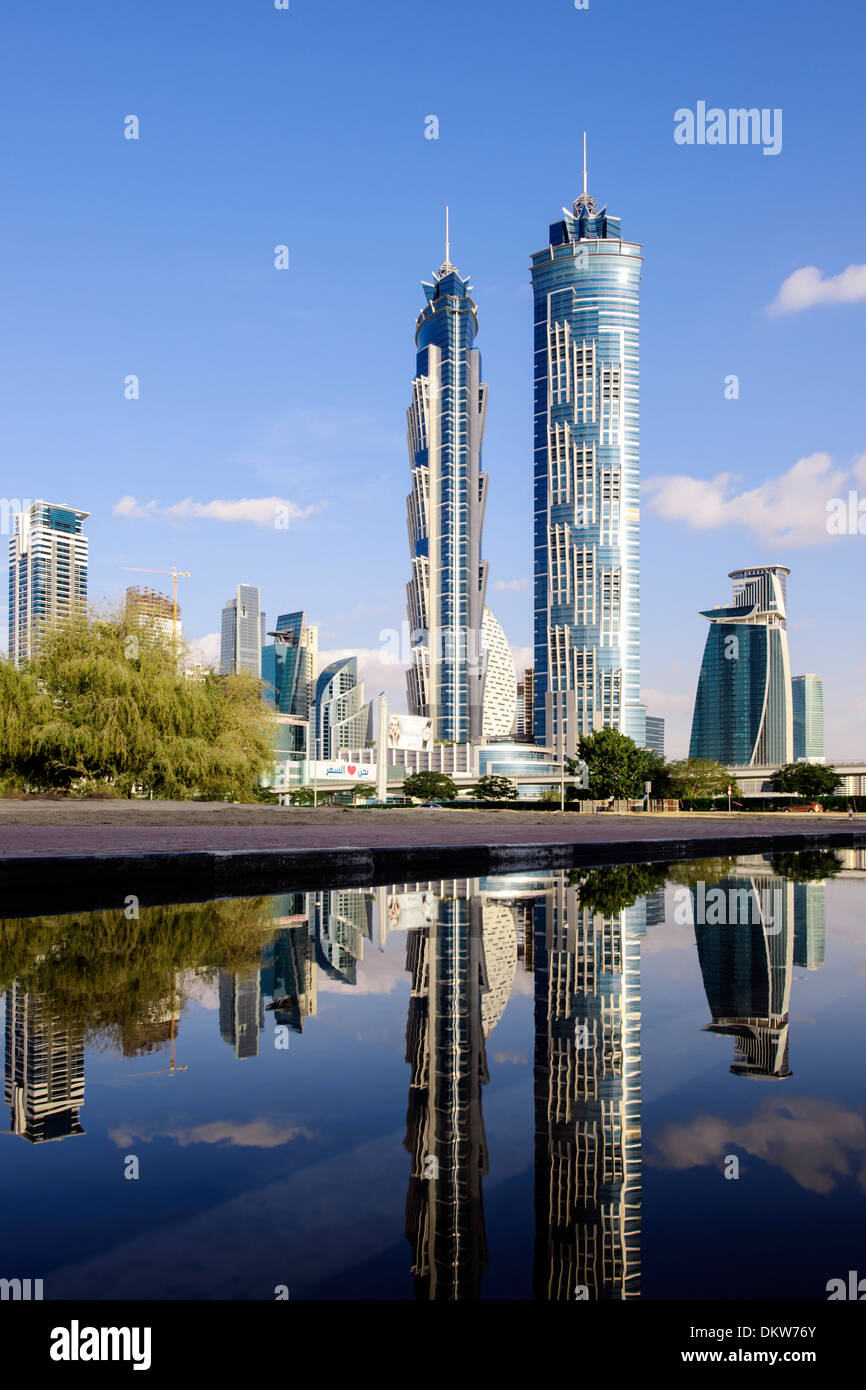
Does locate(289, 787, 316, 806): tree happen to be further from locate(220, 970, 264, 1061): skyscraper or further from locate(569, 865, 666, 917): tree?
locate(220, 970, 264, 1061): skyscraper

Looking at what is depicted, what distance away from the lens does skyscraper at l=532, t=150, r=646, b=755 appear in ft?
575

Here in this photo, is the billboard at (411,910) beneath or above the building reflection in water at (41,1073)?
beneath

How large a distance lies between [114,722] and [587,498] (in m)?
157

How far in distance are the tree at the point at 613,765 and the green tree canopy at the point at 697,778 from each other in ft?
84.9

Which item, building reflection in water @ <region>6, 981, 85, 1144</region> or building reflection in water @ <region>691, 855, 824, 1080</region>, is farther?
building reflection in water @ <region>691, 855, 824, 1080</region>

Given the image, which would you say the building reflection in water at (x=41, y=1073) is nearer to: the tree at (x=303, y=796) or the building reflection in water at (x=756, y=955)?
the building reflection in water at (x=756, y=955)

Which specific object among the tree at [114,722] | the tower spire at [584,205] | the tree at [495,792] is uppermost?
the tower spire at [584,205]

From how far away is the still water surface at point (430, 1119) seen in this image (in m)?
2.08

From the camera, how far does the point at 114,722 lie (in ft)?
96.1

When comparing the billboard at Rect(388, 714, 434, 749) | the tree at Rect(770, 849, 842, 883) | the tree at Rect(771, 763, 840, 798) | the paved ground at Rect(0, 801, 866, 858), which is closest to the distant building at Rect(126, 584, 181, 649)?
the paved ground at Rect(0, 801, 866, 858)

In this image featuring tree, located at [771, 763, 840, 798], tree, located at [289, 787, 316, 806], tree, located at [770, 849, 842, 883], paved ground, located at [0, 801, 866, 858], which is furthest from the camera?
tree, located at [289, 787, 316, 806]

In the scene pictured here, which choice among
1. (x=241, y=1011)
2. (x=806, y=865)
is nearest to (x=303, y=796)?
(x=806, y=865)

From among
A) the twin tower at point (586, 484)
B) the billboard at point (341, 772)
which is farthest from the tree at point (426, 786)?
the twin tower at point (586, 484)

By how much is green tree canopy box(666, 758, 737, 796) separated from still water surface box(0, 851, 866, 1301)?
10595 cm
